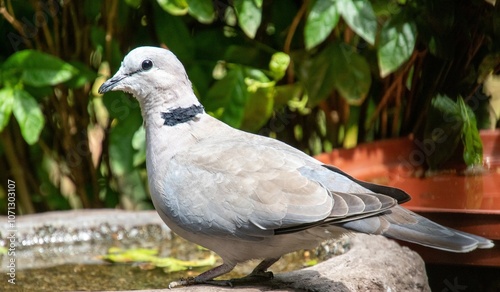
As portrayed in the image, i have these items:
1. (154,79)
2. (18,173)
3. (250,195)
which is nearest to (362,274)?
(250,195)

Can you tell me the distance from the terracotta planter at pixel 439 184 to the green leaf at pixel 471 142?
0.27ft

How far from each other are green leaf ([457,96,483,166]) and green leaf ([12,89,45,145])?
1854 millimetres

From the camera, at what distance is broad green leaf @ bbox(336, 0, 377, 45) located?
3623 mm

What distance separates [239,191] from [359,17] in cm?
151

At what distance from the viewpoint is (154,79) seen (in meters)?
2.61

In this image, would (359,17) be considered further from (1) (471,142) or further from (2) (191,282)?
(2) (191,282)

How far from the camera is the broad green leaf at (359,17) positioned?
3.62 metres

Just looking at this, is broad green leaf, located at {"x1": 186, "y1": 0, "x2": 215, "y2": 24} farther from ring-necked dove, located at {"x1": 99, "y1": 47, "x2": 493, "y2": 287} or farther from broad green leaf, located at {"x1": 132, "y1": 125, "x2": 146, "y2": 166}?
ring-necked dove, located at {"x1": 99, "y1": 47, "x2": 493, "y2": 287}

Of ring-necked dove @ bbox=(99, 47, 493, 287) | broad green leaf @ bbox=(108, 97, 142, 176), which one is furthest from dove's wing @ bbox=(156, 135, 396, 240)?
broad green leaf @ bbox=(108, 97, 142, 176)

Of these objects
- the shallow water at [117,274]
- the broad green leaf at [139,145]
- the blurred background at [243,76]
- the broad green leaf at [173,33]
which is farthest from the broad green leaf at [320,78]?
the shallow water at [117,274]

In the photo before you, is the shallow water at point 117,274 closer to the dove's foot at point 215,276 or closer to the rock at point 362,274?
the rock at point 362,274

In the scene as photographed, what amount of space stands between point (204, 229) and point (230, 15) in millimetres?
2101

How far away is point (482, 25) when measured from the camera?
154 inches

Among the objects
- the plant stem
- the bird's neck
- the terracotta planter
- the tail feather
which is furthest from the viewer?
the plant stem
